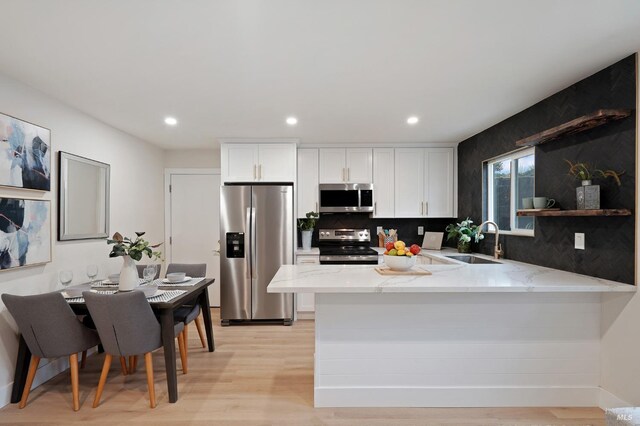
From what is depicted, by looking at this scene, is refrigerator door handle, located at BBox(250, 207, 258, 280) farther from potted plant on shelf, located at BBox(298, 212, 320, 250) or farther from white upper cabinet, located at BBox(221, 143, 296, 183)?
potted plant on shelf, located at BBox(298, 212, 320, 250)

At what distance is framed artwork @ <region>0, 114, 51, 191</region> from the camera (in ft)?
7.20

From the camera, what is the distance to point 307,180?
427cm

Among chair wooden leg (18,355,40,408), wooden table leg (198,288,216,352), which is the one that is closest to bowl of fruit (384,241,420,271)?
wooden table leg (198,288,216,352)

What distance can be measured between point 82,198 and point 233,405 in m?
2.29

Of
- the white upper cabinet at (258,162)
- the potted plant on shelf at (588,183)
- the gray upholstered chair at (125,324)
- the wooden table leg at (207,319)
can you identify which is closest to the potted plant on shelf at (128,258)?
the gray upholstered chair at (125,324)

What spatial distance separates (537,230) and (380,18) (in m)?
2.25

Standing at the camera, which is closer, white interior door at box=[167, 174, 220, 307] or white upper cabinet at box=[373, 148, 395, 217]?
white upper cabinet at box=[373, 148, 395, 217]

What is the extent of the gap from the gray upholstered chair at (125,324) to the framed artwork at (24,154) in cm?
97

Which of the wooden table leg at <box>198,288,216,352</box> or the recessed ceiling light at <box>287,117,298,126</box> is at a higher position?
the recessed ceiling light at <box>287,117,298,126</box>

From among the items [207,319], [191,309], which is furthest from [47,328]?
[207,319]

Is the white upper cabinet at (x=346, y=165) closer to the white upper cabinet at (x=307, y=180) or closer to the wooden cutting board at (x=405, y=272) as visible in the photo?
the white upper cabinet at (x=307, y=180)

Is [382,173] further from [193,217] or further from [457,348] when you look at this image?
[193,217]

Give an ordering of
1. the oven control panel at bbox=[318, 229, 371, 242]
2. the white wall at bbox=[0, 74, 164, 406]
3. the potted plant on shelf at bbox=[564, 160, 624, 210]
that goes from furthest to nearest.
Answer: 1. the oven control panel at bbox=[318, 229, 371, 242]
2. the white wall at bbox=[0, 74, 164, 406]
3. the potted plant on shelf at bbox=[564, 160, 624, 210]

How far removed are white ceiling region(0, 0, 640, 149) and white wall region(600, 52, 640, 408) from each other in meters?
0.71
